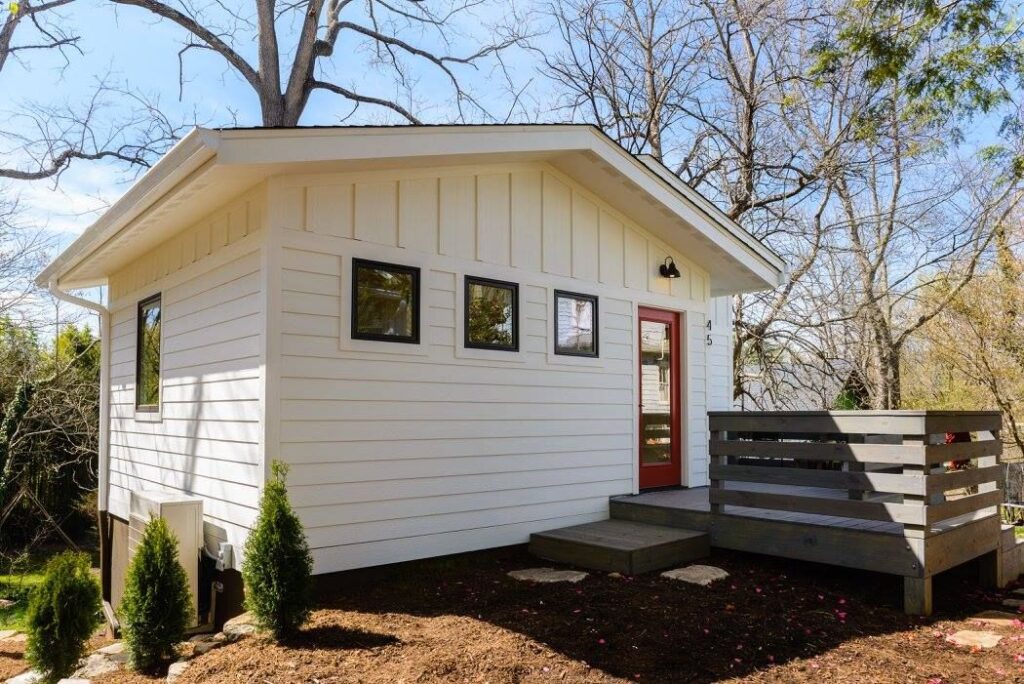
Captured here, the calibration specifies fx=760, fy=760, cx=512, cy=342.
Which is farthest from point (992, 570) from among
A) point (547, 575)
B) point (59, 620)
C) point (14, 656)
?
point (14, 656)

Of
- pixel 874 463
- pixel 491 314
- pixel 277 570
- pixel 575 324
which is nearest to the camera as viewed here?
pixel 277 570

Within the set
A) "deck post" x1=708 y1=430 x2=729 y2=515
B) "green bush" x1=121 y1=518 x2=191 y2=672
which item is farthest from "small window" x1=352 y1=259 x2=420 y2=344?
"deck post" x1=708 y1=430 x2=729 y2=515

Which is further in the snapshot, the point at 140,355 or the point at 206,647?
the point at 140,355

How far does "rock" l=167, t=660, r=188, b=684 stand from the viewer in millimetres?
3970

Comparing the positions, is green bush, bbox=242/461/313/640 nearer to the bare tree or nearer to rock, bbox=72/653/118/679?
rock, bbox=72/653/118/679

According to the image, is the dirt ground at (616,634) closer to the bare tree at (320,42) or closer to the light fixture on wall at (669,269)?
the light fixture on wall at (669,269)

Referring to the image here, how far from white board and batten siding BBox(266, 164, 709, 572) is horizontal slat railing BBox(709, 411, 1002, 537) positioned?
4.52ft

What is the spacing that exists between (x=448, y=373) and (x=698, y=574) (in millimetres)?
2395

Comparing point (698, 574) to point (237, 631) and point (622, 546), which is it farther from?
point (237, 631)

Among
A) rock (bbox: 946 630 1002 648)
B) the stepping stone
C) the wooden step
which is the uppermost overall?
the wooden step

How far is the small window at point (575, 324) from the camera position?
268 inches

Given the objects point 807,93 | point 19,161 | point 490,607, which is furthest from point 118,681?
point 807,93

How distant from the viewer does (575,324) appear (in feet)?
22.8

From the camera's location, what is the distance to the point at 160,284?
23.0 feet
